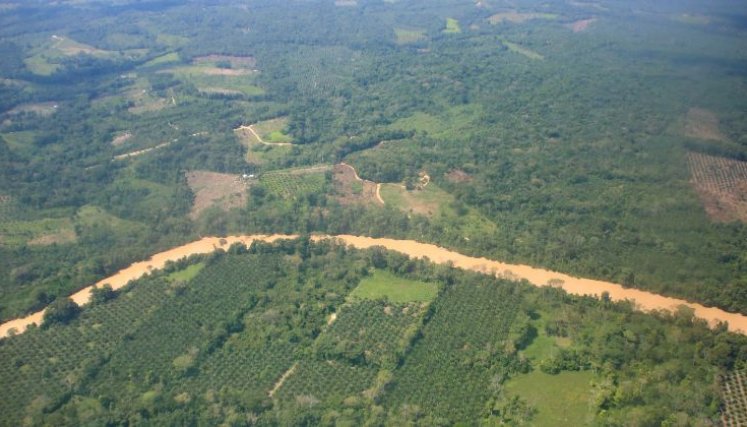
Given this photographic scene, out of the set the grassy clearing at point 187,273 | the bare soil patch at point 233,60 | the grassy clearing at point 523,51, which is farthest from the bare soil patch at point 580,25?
the grassy clearing at point 187,273

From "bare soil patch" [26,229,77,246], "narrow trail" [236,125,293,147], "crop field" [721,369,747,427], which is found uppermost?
"crop field" [721,369,747,427]

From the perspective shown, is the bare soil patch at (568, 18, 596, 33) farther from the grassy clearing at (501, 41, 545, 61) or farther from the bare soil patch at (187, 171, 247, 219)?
the bare soil patch at (187, 171, 247, 219)

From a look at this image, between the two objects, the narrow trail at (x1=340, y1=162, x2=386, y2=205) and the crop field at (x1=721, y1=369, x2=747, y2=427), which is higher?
the crop field at (x1=721, y1=369, x2=747, y2=427)

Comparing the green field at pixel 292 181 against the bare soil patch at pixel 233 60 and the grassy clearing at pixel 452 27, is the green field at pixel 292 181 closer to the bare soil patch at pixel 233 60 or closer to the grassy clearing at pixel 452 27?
the bare soil patch at pixel 233 60

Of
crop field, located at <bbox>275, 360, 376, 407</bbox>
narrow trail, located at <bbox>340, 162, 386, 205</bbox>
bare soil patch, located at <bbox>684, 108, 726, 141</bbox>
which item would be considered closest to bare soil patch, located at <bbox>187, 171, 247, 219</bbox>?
narrow trail, located at <bbox>340, 162, 386, 205</bbox>

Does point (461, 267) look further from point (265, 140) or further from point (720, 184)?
point (265, 140)

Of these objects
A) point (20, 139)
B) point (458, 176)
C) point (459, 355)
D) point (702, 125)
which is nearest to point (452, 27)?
point (702, 125)

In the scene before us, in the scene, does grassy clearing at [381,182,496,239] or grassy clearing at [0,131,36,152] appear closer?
grassy clearing at [381,182,496,239]
